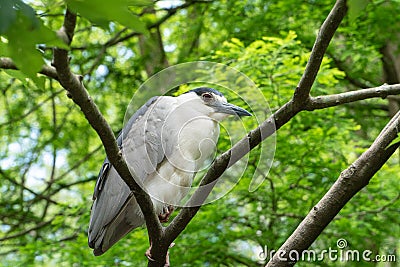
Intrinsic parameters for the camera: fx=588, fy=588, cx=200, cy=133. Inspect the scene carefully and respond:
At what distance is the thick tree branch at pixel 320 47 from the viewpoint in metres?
1.95

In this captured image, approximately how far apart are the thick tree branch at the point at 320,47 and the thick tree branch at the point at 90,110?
2.41 ft

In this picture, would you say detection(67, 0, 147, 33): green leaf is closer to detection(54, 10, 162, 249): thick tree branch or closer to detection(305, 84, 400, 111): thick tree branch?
detection(54, 10, 162, 249): thick tree branch

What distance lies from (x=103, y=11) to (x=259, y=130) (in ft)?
5.13

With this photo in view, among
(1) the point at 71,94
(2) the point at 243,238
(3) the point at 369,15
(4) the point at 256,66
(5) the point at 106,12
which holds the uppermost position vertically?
(3) the point at 369,15

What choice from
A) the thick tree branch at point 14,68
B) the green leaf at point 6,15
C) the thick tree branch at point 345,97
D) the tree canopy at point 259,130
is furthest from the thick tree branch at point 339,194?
the green leaf at point 6,15


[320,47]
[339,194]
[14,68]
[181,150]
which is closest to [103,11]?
[14,68]

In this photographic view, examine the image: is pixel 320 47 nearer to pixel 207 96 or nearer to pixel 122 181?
pixel 207 96

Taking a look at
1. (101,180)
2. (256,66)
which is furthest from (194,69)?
(101,180)

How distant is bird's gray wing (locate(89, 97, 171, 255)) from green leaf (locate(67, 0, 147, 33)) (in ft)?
7.53

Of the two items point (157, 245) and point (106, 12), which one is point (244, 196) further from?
point (106, 12)

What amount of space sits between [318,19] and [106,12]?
18.0 feet

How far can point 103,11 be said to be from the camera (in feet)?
2.73

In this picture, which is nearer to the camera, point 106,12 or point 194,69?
point 106,12

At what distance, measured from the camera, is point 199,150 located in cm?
300
